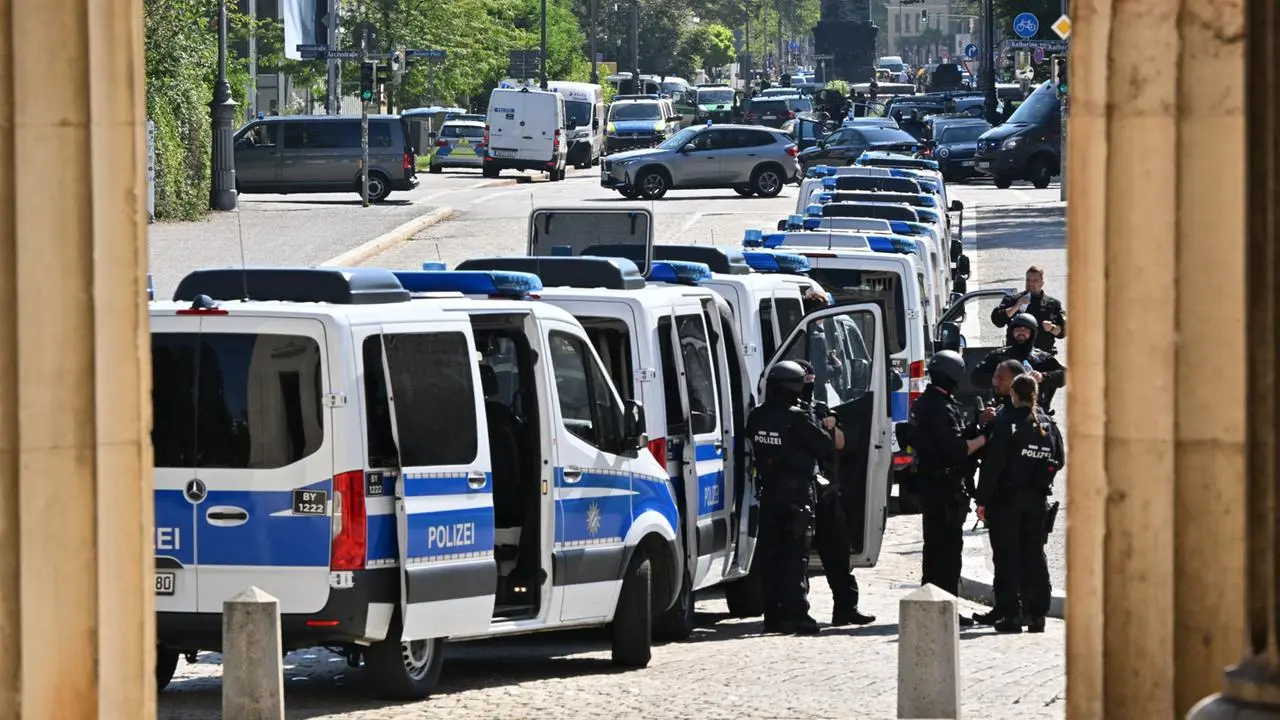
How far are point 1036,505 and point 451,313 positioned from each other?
3.89 meters

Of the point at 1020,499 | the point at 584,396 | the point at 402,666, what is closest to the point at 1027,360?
the point at 1020,499

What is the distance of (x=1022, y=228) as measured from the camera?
41.3 meters

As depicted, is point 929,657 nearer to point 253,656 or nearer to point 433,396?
point 433,396

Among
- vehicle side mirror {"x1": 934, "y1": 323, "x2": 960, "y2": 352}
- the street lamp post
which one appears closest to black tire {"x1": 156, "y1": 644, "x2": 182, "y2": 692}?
vehicle side mirror {"x1": 934, "y1": 323, "x2": 960, "y2": 352}

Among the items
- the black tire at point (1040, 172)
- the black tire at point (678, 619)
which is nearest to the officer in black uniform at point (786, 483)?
the black tire at point (678, 619)

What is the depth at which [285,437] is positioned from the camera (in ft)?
32.1

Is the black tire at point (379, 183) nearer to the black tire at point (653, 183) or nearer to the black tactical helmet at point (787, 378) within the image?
the black tire at point (653, 183)

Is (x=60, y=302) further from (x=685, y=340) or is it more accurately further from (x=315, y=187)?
(x=315, y=187)

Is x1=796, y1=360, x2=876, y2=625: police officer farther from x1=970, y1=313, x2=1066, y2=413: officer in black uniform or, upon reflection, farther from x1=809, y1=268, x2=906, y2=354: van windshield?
x1=809, y1=268, x2=906, y2=354: van windshield

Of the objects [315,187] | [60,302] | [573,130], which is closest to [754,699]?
[60,302]

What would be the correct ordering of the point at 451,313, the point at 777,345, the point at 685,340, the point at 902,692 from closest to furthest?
Answer: the point at 902,692
the point at 451,313
the point at 685,340
the point at 777,345

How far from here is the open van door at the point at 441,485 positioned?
1005cm

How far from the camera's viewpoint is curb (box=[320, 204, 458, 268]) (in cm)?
3328

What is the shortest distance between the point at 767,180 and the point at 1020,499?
3612cm
